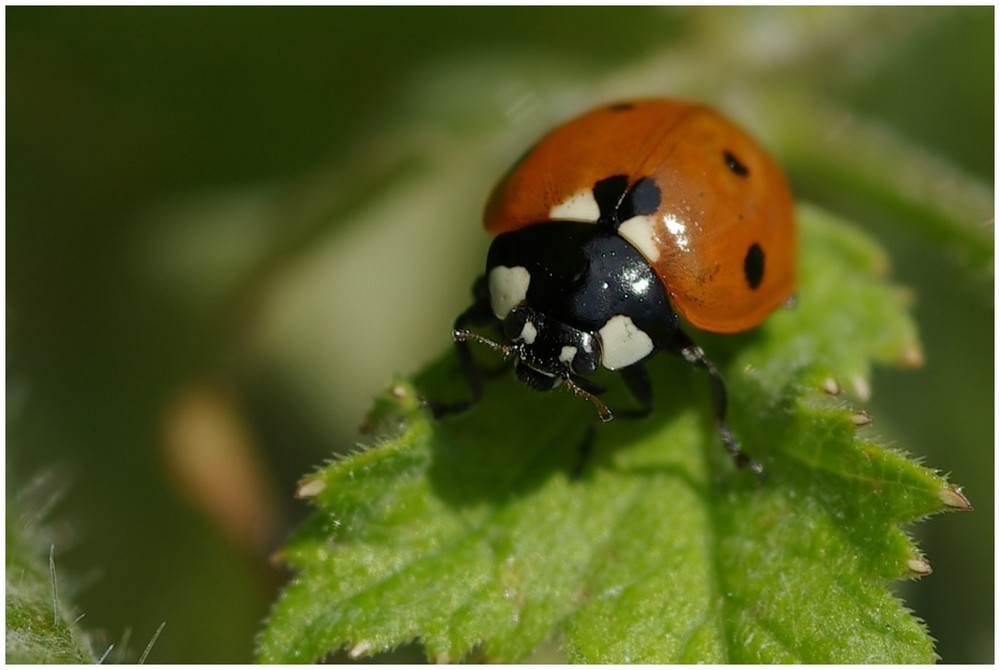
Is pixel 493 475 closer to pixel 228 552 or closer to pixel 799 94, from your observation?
pixel 228 552

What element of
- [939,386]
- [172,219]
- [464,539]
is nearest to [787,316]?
[464,539]

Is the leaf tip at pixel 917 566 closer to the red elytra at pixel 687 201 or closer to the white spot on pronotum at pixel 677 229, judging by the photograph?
the red elytra at pixel 687 201

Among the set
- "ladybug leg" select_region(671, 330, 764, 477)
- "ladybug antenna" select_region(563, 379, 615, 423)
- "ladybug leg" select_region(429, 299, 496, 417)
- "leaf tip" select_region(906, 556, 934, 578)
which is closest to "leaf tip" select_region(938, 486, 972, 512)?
"leaf tip" select_region(906, 556, 934, 578)

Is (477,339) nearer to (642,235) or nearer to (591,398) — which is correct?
(591,398)

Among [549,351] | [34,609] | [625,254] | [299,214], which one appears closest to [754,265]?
[625,254]

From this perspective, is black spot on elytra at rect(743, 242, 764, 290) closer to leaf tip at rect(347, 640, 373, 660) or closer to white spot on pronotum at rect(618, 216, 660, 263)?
white spot on pronotum at rect(618, 216, 660, 263)

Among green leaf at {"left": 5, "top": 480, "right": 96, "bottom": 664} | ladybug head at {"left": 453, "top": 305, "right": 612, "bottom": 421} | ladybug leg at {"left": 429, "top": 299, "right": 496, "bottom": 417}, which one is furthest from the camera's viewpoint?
ladybug leg at {"left": 429, "top": 299, "right": 496, "bottom": 417}
